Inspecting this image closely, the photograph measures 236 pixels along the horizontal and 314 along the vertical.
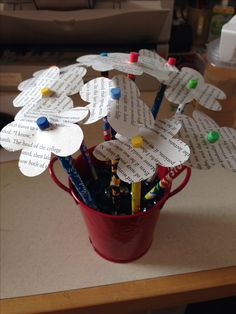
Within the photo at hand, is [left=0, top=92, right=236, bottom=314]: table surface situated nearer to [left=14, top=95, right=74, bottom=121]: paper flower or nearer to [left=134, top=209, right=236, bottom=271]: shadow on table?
[left=134, top=209, right=236, bottom=271]: shadow on table

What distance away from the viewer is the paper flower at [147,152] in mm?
250

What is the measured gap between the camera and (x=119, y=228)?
32 centimetres

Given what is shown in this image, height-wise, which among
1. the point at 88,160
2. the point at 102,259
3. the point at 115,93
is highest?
the point at 115,93

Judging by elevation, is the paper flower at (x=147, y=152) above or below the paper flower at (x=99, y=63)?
below

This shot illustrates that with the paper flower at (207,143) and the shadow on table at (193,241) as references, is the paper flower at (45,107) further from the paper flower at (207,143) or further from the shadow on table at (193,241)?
the shadow on table at (193,241)

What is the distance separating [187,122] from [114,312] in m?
0.24

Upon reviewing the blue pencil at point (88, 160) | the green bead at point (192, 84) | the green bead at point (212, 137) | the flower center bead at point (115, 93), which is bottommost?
the blue pencil at point (88, 160)

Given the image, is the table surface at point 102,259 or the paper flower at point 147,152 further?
the table surface at point 102,259

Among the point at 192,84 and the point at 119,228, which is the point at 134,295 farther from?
the point at 192,84

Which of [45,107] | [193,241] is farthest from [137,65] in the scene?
[193,241]

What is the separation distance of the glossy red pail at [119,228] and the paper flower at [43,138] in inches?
2.0

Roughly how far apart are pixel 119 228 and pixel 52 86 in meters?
0.17

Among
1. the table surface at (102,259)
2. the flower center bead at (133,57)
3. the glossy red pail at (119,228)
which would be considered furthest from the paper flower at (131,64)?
the table surface at (102,259)

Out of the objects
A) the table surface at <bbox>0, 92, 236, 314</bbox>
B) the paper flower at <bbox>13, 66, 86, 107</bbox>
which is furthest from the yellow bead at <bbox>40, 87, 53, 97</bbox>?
the table surface at <bbox>0, 92, 236, 314</bbox>
